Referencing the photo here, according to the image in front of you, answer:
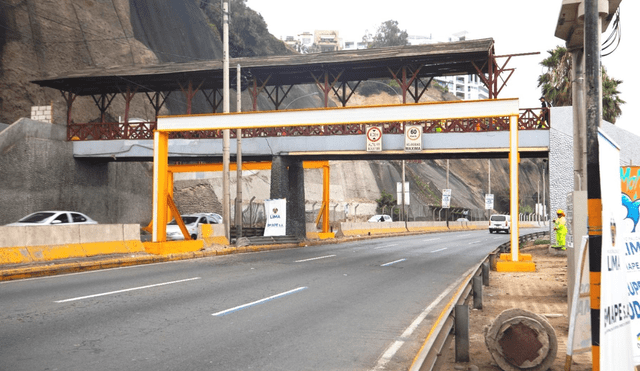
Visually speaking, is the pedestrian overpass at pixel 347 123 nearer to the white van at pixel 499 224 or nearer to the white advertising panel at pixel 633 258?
the white advertising panel at pixel 633 258

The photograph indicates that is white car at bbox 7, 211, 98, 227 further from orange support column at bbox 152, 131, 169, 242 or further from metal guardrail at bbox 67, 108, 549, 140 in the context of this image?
metal guardrail at bbox 67, 108, 549, 140

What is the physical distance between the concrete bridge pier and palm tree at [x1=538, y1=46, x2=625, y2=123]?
17.7 metres

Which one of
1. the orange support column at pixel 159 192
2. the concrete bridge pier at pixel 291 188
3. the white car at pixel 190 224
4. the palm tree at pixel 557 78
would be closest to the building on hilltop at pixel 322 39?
the palm tree at pixel 557 78

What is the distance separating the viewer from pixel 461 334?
21.2 feet

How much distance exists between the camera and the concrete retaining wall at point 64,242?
45.1 feet

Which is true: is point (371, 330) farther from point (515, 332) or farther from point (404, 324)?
point (515, 332)

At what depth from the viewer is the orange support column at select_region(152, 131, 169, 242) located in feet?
69.3

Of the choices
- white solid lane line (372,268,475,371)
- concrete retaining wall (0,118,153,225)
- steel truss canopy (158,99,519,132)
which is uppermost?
steel truss canopy (158,99,519,132)

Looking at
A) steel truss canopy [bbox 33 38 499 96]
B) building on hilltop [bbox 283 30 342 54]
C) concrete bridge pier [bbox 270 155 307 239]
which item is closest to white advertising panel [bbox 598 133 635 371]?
concrete bridge pier [bbox 270 155 307 239]

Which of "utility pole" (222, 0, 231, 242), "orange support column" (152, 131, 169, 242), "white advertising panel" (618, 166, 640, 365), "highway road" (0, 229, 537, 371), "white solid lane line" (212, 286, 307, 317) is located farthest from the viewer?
"utility pole" (222, 0, 231, 242)

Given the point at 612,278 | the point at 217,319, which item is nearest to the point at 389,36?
the point at 217,319

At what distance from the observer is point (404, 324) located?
8.73 m

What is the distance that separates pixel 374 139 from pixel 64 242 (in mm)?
15540

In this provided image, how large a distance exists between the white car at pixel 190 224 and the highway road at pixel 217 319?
10.5 metres
